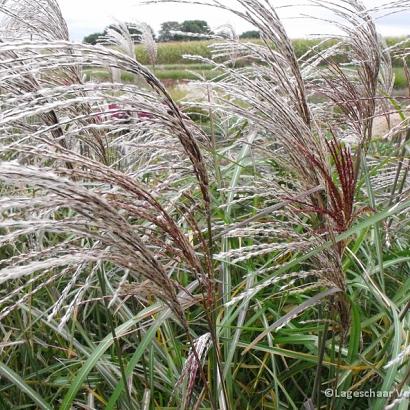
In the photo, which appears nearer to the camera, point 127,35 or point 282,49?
point 282,49

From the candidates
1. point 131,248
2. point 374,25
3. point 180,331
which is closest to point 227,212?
point 180,331

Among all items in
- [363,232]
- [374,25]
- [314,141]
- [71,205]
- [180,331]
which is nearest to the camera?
[71,205]

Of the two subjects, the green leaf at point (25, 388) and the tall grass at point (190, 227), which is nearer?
the tall grass at point (190, 227)

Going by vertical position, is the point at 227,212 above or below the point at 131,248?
below

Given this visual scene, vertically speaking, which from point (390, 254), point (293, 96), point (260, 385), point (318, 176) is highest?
point (293, 96)

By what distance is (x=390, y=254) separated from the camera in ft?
5.45

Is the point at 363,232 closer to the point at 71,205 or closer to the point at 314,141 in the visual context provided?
the point at 314,141

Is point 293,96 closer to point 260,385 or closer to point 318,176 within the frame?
point 318,176

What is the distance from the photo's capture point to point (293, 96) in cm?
99

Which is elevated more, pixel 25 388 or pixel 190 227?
pixel 190 227

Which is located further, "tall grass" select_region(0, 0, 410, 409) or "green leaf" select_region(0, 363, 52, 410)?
"green leaf" select_region(0, 363, 52, 410)

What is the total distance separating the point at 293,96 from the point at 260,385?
0.85m

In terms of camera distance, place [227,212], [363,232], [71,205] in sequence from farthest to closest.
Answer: [227,212] → [363,232] → [71,205]

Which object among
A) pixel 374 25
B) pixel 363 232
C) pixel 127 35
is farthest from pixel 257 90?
pixel 127 35
